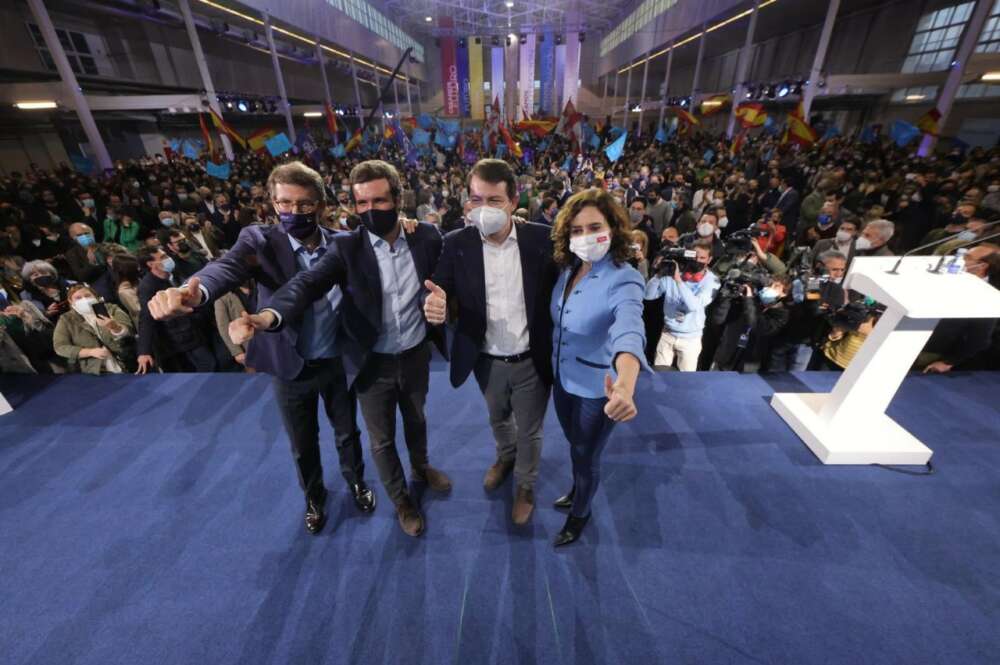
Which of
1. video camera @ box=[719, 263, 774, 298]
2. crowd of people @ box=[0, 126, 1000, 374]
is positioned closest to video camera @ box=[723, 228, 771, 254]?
crowd of people @ box=[0, 126, 1000, 374]

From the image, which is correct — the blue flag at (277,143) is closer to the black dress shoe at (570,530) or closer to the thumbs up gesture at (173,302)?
the thumbs up gesture at (173,302)

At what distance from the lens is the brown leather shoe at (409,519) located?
2.37m

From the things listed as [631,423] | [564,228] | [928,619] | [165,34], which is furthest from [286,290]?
[165,34]

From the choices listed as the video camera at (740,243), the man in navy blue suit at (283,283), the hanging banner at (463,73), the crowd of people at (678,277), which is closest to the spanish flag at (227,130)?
the crowd of people at (678,277)

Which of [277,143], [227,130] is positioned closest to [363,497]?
[277,143]

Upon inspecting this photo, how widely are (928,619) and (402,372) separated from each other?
2.83 metres

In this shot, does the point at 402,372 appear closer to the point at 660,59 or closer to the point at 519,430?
the point at 519,430

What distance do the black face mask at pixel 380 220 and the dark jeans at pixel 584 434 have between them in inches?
43.9

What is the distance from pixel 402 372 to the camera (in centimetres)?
216

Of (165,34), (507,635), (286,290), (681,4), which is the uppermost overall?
(681,4)

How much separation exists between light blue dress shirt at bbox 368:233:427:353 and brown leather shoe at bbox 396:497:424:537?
37.9 inches

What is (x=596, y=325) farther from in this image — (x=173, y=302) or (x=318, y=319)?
(x=173, y=302)

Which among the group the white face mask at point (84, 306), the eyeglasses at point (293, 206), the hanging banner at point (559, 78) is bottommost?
the white face mask at point (84, 306)

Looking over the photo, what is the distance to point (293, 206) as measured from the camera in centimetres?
186
